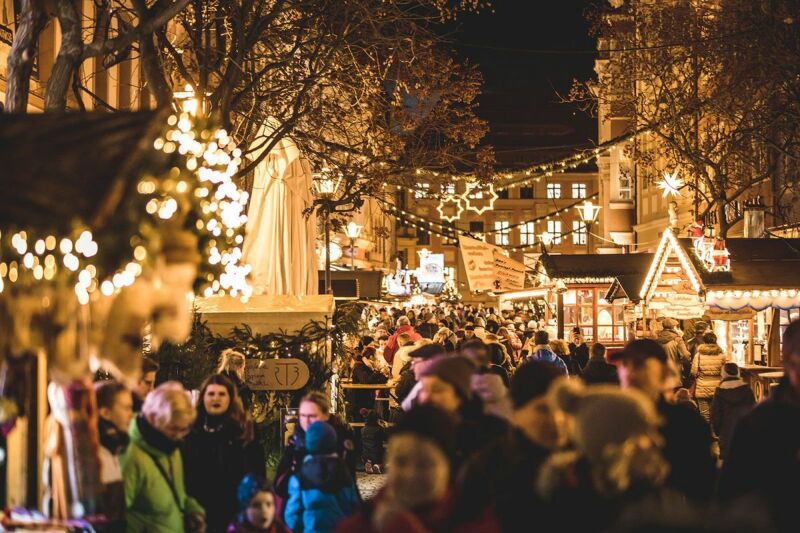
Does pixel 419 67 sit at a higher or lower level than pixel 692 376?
higher

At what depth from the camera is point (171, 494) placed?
666cm

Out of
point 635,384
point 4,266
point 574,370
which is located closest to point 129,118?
point 4,266

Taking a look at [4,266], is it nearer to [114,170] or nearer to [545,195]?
[114,170]

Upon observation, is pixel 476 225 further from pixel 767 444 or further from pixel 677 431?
pixel 767 444

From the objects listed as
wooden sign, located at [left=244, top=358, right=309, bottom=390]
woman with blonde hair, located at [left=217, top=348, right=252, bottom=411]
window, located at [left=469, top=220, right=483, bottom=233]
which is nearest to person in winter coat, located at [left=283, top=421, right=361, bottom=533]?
woman with blonde hair, located at [left=217, top=348, right=252, bottom=411]

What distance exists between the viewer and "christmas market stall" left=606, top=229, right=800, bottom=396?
20297 millimetres

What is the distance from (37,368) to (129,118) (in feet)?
5.14

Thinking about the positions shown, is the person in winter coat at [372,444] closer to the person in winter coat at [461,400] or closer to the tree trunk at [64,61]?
the tree trunk at [64,61]

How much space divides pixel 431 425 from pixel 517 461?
0.41m

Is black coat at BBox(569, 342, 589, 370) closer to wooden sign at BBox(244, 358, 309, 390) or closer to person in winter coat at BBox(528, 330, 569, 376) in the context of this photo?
person in winter coat at BBox(528, 330, 569, 376)

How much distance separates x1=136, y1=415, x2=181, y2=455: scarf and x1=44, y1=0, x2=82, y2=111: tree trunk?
466cm

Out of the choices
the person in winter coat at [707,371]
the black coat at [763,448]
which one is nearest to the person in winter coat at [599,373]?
the person in winter coat at [707,371]

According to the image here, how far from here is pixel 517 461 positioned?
504cm

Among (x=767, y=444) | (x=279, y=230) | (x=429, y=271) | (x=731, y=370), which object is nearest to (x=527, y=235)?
(x=429, y=271)
